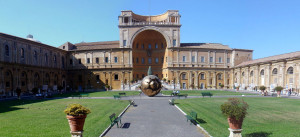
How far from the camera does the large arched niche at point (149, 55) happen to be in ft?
155

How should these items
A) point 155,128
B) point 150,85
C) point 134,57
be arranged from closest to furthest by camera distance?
point 155,128 < point 150,85 < point 134,57

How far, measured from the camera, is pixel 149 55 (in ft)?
159

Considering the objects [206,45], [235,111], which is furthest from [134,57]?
[235,111]

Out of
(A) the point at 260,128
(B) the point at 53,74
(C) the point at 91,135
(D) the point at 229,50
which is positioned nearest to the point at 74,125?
(C) the point at 91,135

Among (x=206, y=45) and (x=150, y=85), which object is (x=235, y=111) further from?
(x=206, y=45)

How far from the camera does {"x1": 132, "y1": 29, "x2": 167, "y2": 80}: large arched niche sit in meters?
47.3

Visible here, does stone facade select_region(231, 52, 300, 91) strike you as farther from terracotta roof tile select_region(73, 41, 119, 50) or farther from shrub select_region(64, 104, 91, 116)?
terracotta roof tile select_region(73, 41, 119, 50)

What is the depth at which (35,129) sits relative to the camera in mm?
8859

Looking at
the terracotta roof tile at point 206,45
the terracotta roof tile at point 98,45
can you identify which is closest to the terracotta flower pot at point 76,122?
the terracotta roof tile at point 98,45

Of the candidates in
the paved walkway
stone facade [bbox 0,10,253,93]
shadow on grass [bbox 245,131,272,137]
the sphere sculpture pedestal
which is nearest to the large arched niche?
stone facade [bbox 0,10,253,93]

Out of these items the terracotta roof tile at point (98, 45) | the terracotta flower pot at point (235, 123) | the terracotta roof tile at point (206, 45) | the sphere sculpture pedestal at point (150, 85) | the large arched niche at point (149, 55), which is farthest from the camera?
the large arched niche at point (149, 55)

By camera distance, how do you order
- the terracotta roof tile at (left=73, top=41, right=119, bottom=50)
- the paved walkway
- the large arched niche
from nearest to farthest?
the paved walkway
the terracotta roof tile at (left=73, top=41, right=119, bottom=50)
the large arched niche

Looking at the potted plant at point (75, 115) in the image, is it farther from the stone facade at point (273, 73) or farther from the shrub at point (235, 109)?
the stone facade at point (273, 73)

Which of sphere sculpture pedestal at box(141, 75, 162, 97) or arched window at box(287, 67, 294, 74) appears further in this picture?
arched window at box(287, 67, 294, 74)
